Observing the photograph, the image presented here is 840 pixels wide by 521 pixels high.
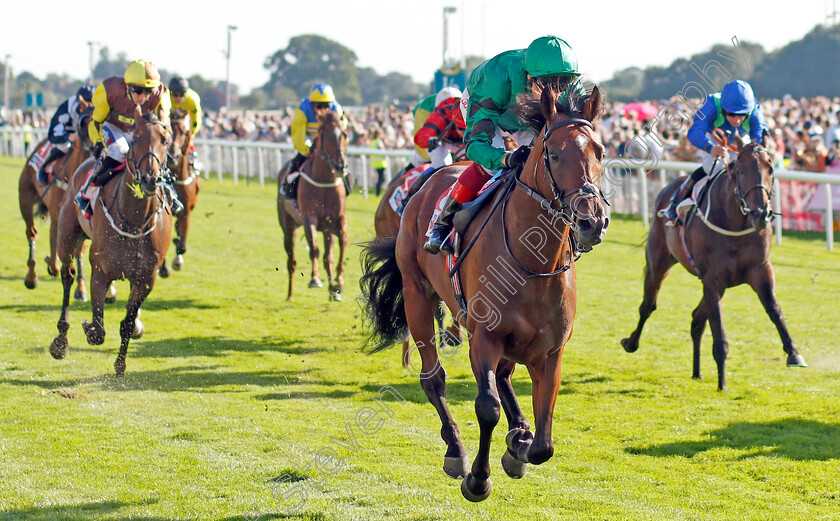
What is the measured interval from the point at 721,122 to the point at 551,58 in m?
3.25

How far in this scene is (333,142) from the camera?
9391mm

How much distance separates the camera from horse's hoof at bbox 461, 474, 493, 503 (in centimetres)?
394

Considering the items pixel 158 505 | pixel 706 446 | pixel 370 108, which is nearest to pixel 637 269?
pixel 706 446

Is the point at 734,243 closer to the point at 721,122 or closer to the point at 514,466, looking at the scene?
the point at 721,122

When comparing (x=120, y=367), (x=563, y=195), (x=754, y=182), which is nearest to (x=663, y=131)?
(x=754, y=182)

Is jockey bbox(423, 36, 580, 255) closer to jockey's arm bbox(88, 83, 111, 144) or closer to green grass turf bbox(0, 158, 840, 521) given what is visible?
green grass turf bbox(0, 158, 840, 521)

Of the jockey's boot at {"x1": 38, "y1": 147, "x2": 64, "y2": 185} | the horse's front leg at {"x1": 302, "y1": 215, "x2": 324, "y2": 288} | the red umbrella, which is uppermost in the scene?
the red umbrella

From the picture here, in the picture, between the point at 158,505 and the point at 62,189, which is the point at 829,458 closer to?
the point at 158,505

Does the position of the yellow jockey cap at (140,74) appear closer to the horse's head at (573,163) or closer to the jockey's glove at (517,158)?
the jockey's glove at (517,158)

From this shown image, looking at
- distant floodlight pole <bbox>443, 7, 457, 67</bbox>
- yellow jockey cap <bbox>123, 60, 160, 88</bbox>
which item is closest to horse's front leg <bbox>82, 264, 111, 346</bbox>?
yellow jockey cap <bbox>123, 60, 160, 88</bbox>

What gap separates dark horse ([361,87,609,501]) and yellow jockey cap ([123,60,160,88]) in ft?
11.0

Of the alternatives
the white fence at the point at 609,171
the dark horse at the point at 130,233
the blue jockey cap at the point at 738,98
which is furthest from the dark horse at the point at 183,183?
the blue jockey cap at the point at 738,98

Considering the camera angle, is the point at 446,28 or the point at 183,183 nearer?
the point at 183,183

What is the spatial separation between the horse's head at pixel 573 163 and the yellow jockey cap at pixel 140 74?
12.8 feet
